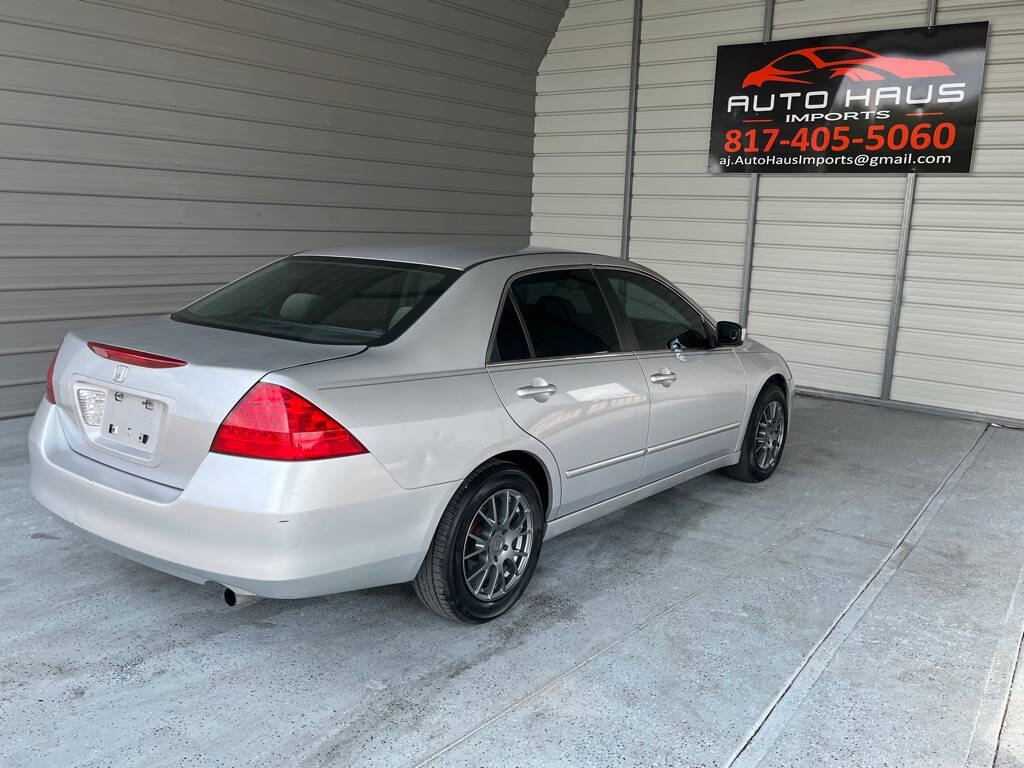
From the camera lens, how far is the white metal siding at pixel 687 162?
9070 millimetres

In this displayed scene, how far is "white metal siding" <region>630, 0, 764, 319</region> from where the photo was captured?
29.8ft

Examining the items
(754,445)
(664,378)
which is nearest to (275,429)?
(664,378)

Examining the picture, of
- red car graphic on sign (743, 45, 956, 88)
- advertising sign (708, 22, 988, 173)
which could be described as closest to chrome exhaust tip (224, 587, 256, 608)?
advertising sign (708, 22, 988, 173)

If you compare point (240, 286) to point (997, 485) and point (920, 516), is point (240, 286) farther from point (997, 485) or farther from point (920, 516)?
point (997, 485)

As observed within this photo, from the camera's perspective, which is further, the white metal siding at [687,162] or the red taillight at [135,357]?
the white metal siding at [687,162]

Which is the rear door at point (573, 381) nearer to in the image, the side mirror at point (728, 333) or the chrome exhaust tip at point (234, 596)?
the side mirror at point (728, 333)

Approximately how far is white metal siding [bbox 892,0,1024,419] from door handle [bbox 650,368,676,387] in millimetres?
4973

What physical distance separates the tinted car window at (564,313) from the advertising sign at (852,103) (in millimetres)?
5369

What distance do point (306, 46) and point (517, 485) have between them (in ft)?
19.0

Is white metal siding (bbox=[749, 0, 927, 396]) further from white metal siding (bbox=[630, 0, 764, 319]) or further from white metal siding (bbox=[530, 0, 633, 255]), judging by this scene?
white metal siding (bbox=[530, 0, 633, 255])

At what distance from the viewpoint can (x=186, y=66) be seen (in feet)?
22.0

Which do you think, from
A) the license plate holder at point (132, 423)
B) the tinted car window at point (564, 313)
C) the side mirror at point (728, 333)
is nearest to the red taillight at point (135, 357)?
the license plate holder at point (132, 423)

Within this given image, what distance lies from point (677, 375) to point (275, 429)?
2.25 metres

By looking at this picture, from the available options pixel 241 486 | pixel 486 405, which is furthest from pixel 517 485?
pixel 241 486
